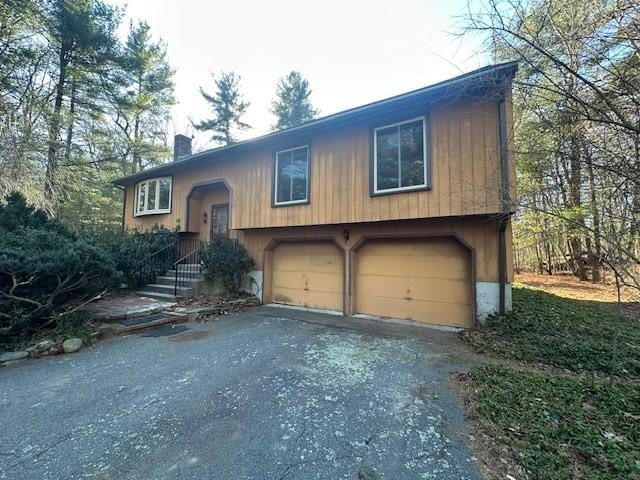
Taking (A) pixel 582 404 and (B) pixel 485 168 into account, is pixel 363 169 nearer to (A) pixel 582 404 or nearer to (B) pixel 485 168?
(B) pixel 485 168

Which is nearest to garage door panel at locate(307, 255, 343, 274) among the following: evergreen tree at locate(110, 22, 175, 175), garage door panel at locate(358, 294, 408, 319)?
garage door panel at locate(358, 294, 408, 319)

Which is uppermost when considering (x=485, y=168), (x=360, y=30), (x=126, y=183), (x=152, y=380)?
(x=360, y=30)

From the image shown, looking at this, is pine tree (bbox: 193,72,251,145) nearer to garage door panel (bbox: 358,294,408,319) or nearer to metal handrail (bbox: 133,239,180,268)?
→ metal handrail (bbox: 133,239,180,268)

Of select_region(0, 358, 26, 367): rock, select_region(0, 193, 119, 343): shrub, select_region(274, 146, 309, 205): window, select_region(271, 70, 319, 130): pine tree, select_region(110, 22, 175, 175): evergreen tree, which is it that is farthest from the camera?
select_region(271, 70, 319, 130): pine tree

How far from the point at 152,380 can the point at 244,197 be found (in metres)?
5.64

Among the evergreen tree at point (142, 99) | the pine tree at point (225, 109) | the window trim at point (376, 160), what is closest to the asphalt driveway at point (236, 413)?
the window trim at point (376, 160)

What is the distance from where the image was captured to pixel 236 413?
2670 mm

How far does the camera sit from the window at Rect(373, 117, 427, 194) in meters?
5.60

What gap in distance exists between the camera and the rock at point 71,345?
14.1 feet

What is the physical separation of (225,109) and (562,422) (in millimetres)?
21893

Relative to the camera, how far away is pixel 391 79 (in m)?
5.22

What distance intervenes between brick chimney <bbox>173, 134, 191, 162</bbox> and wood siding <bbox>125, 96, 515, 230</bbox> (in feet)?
12.2

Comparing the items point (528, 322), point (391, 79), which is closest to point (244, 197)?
point (391, 79)

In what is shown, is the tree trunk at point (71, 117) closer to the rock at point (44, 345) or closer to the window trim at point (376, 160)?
the rock at point (44, 345)
